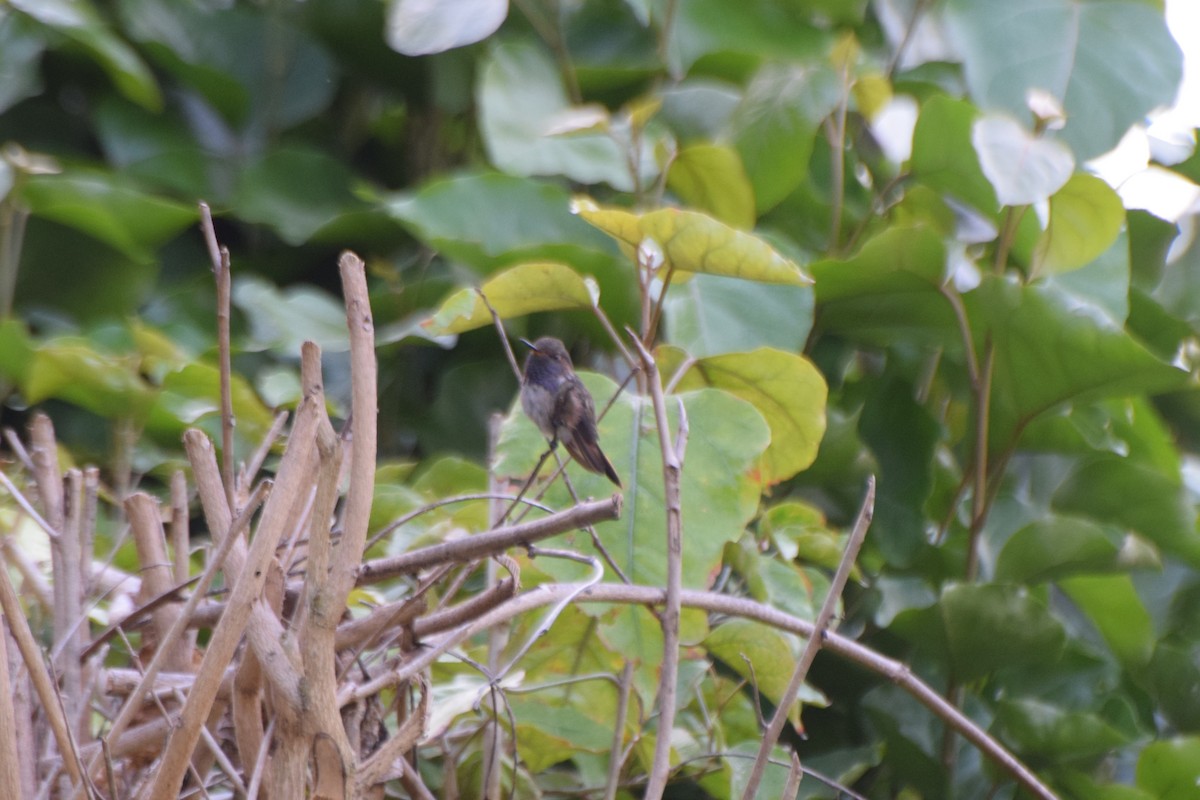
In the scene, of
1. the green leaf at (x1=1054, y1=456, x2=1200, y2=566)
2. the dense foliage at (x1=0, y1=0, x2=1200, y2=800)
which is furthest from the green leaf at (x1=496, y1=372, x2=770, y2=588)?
the green leaf at (x1=1054, y1=456, x2=1200, y2=566)

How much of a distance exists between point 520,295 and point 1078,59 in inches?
37.9

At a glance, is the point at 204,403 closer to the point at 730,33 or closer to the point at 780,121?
the point at 780,121

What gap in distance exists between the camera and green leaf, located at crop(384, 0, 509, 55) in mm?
1449

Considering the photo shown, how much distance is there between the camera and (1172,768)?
1.12m

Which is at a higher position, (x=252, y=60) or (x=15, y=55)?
(x=15, y=55)

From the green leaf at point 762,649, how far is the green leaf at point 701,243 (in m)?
0.27

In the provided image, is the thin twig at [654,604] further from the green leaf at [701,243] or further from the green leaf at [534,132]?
the green leaf at [534,132]

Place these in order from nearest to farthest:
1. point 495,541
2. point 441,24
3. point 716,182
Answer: point 495,541 → point 716,182 → point 441,24

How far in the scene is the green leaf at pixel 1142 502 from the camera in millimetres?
1296

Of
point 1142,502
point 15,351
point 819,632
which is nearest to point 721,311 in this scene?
point 1142,502

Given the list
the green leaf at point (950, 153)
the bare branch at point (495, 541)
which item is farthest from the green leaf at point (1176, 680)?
the bare branch at point (495, 541)

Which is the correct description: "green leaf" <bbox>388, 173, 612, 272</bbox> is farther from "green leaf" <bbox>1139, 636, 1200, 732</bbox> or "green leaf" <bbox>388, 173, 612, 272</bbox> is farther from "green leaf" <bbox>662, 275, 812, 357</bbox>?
"green leaf" <bbox>1139, 636, 1200, 732</bbox>

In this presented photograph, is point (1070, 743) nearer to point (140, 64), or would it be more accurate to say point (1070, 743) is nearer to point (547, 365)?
point (547, 365)

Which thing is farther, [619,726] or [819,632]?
[619,726]
